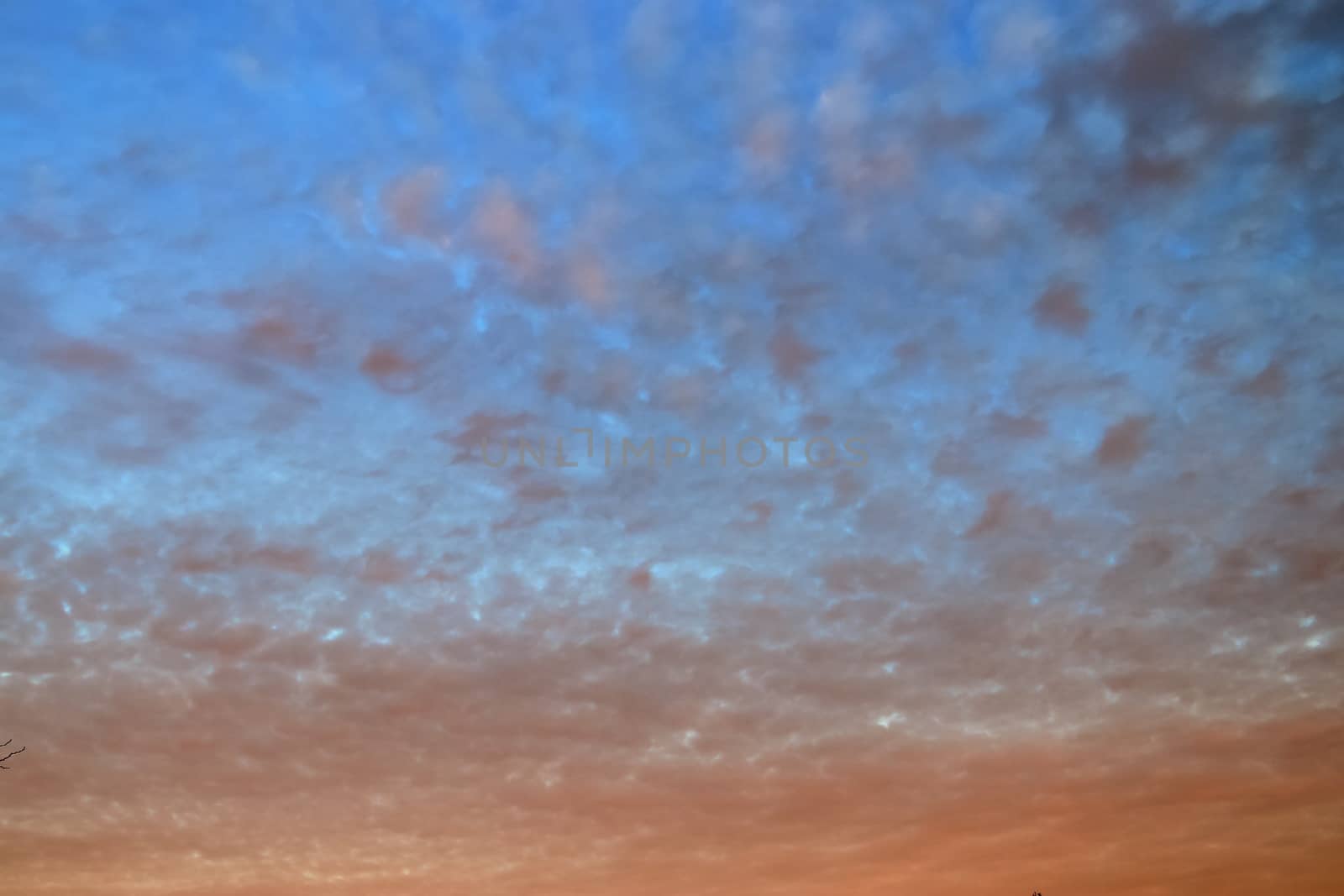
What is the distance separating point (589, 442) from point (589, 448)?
2.15ft

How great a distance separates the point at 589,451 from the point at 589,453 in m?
0.20

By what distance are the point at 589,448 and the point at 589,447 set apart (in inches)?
3.4

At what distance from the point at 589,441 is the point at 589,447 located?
65 centimetres

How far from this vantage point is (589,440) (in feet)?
189

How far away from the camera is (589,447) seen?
5809cm

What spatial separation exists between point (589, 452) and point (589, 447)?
525 millimetres

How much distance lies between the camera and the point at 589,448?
191ft

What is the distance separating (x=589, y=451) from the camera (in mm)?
58406

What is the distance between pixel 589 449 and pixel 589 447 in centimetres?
17

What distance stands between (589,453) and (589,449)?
0.46 meters

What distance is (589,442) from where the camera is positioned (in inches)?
2270

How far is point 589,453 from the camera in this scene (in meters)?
58.6

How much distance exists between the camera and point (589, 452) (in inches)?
2302

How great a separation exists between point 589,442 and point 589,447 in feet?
1.86
